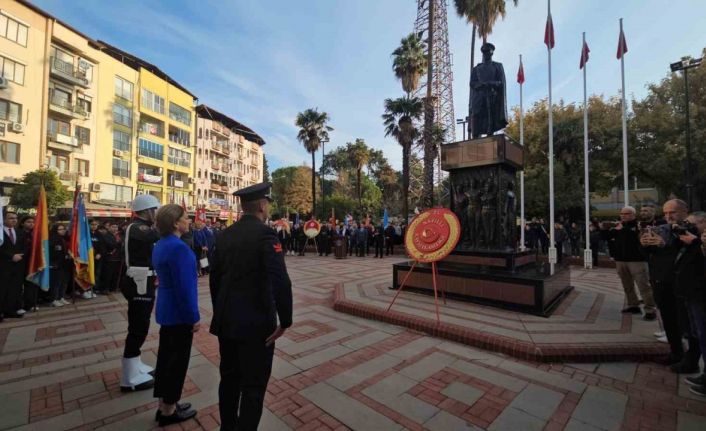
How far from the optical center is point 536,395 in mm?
3303

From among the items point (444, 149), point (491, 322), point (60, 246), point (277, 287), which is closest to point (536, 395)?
point (491, 322)

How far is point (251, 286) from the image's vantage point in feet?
7.56

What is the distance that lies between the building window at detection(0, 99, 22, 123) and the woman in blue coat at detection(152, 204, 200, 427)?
3217 centimetres

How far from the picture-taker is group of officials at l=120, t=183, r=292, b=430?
226 cm

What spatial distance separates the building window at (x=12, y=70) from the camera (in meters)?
23.8

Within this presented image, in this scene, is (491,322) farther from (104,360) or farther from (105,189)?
(105,189)

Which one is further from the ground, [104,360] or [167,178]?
[167,178]

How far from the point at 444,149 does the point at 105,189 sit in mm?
34970

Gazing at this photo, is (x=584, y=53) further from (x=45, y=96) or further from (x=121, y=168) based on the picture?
(x=121, y=168)

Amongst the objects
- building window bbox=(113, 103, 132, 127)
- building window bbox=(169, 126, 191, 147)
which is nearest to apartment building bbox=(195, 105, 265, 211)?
building window bbox=(169, 126, 191, 147)

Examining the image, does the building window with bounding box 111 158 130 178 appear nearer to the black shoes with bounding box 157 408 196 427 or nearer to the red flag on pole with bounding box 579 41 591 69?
the black shoes with bounding box 157 408 196 427

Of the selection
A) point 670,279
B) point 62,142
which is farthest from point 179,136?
point 670,279

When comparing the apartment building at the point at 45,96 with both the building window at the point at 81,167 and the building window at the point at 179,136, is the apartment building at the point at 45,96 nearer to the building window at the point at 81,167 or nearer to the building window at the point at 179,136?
the building window at the point at 81,167

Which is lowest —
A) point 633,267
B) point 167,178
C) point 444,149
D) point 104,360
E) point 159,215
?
point 104,360
